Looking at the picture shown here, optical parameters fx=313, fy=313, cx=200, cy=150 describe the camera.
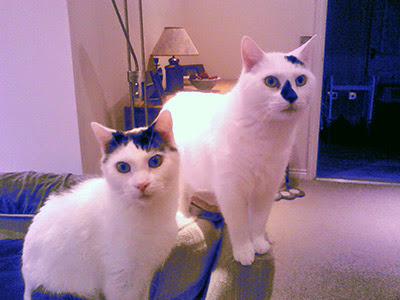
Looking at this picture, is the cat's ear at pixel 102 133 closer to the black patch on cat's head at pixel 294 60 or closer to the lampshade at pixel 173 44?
the black patch on cat's head at pixel 294 60

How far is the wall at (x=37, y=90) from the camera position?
1539mm

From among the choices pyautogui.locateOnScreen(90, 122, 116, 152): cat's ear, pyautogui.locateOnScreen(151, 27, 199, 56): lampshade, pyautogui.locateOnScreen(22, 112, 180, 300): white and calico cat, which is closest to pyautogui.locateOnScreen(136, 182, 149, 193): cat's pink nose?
pyautogui.locateOnScreen(22, 112, 180, 300): white and calico cat

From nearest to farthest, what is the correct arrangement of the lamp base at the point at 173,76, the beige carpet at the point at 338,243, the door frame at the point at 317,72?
the beige carpet at the point at 338,243
the lamp base at the point at 173,76
the door frame at the point at 317,72

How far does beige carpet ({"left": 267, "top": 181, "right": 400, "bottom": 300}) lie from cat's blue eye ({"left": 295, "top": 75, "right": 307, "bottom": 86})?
2.43ft

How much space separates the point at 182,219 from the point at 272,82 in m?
0.52

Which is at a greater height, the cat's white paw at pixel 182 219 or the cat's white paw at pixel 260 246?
the cat's white paw at pixel 182 219

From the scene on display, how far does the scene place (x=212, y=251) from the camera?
1.06 m

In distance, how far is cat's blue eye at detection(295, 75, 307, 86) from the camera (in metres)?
0.90

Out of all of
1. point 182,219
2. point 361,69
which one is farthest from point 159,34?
point 361,69

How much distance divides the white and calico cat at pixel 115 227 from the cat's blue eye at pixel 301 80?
39 cm

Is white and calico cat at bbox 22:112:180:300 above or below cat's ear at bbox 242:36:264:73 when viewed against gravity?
below

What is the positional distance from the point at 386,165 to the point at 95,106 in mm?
3179

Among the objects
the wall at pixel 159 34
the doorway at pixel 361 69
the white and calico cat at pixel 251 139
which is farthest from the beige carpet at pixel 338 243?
the doorway at pixel 361 69

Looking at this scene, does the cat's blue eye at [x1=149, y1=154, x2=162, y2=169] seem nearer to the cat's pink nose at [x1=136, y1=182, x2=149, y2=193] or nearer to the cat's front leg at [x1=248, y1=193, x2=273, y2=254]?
the cat's pink nose at [x1=136, y1=182, x2=149, y2=193]
